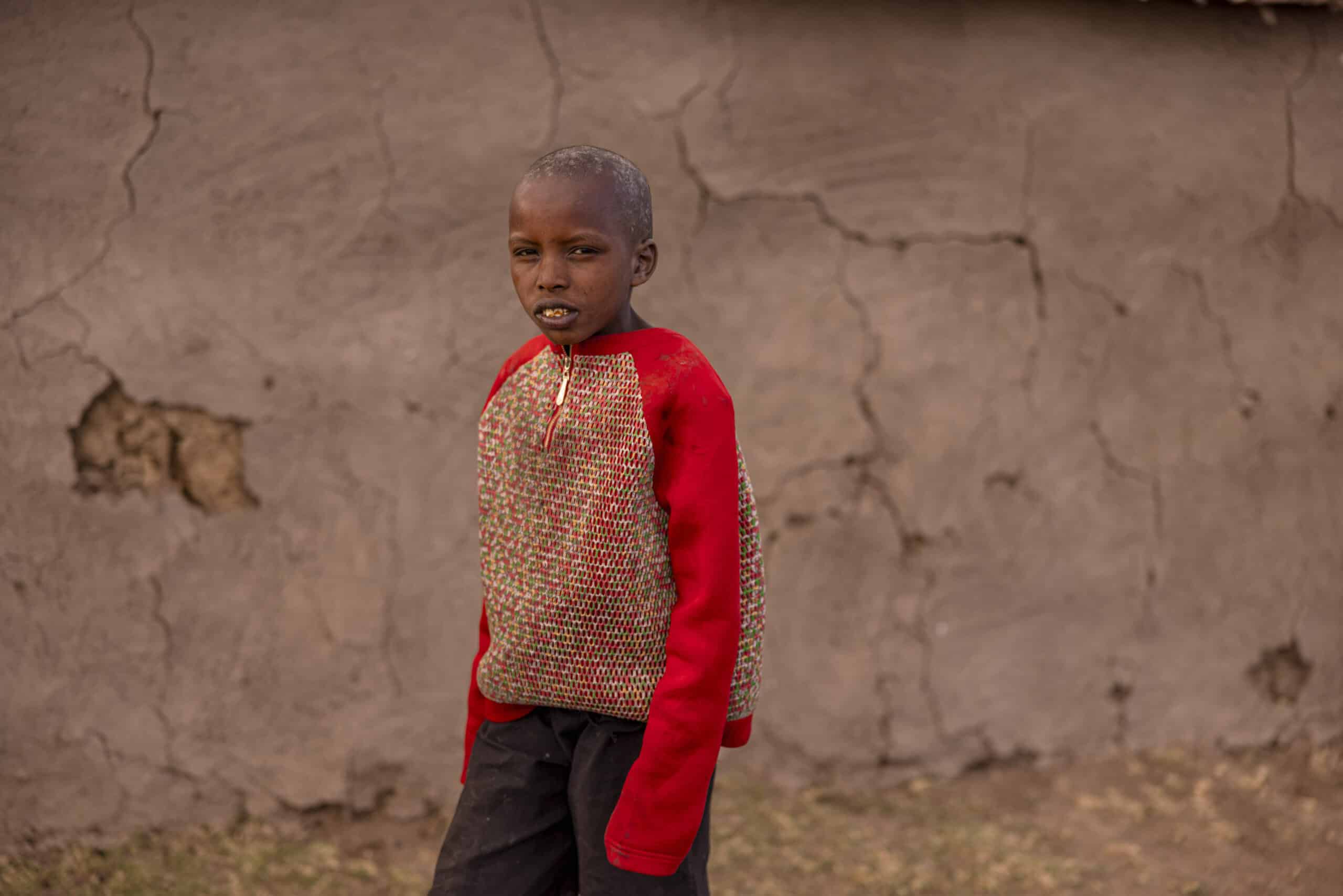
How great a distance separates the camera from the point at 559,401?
1.40 m

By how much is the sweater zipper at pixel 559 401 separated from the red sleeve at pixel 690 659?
144 millimetres

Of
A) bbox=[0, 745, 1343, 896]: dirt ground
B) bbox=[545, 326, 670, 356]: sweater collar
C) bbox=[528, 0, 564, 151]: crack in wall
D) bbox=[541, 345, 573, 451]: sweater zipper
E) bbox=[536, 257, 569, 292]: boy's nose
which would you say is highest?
bbox=[528, 0, 564, 151]: crack in wall

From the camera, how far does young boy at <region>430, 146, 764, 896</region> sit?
1308 millimetres

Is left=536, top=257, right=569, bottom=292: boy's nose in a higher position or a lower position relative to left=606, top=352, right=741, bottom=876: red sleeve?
higher

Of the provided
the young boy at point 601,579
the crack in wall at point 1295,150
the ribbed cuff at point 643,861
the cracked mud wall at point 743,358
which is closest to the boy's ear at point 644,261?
the young boy at point 601,579

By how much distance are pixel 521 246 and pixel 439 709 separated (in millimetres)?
1477

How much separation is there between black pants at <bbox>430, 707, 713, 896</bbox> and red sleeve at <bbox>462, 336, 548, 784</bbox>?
0.15 ft

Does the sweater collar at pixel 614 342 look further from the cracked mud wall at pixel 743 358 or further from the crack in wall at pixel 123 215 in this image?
the crack in wall at pixel 123 215

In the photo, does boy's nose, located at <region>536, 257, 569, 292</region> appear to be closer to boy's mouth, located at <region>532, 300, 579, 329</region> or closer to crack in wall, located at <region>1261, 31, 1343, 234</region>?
boy's mouth, located at <region>532, 300, 579, 329</region>

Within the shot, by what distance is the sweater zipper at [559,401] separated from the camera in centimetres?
139

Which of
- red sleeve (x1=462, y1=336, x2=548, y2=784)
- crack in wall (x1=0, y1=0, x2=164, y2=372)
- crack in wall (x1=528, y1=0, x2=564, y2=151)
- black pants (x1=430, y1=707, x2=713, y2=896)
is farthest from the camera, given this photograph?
crack in wall (x1=528, y1=0, x2=564, y2=151)

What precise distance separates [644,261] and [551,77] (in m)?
1.22

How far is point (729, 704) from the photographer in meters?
1.43

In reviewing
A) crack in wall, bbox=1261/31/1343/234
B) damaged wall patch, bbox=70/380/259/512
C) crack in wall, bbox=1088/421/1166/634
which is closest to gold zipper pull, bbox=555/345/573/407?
damaged wall patch, bbox=70/380/259/512
